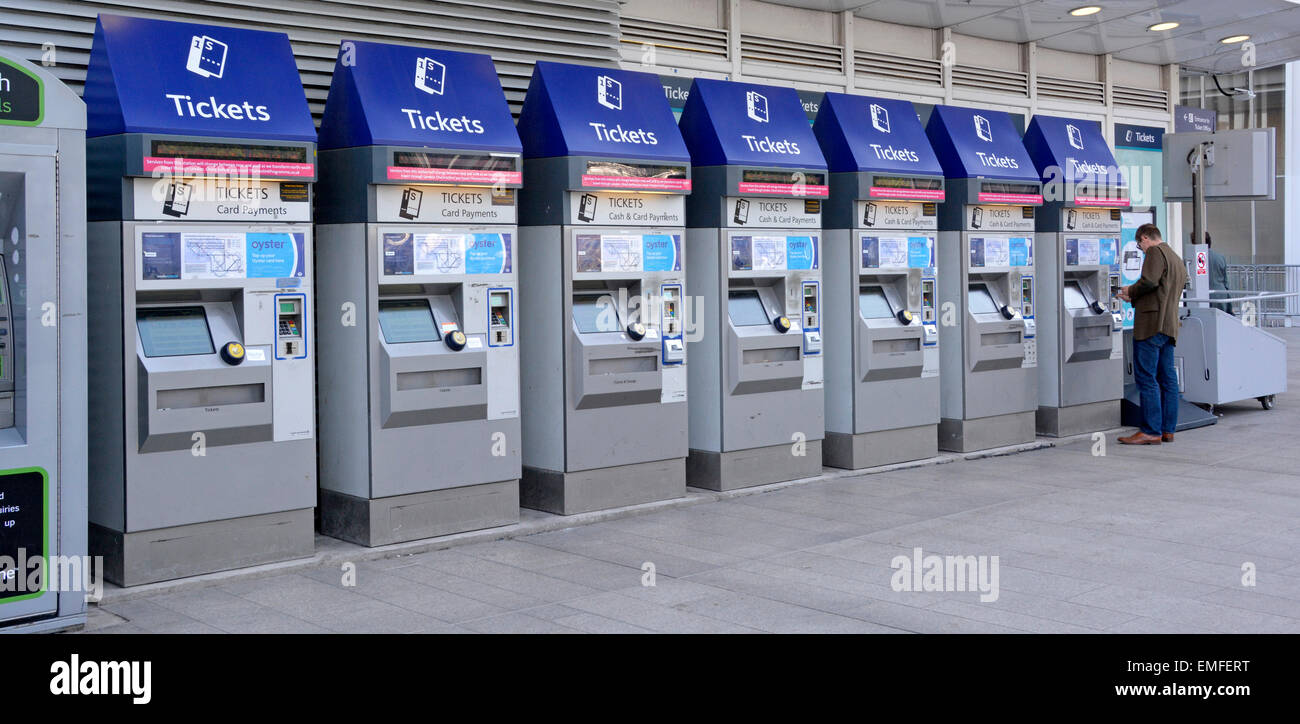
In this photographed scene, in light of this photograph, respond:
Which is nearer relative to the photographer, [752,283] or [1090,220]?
[752,283]

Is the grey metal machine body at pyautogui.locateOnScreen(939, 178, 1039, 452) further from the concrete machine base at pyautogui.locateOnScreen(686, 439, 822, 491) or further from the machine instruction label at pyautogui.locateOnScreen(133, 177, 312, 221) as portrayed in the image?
the machine instruction label at pyautogui.locateOnScreen(133, 177, 312, 221)

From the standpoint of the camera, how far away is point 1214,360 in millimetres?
11000

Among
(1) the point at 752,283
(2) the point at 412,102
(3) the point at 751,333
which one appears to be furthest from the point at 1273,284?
(2) the point at 412,102

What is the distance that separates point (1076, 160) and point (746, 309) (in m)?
3.87

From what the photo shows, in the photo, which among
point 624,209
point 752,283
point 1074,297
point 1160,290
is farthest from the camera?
point 1074,297

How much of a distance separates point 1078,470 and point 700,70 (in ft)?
13.5

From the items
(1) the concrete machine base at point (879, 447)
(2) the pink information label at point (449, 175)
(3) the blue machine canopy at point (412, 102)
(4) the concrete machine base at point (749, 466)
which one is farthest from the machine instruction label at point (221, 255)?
(1) the concrete machine base at point (879, 447)

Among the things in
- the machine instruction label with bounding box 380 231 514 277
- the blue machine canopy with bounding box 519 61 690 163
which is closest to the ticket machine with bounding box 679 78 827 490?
the blue machine canopy with bounding box 519 61 690 163

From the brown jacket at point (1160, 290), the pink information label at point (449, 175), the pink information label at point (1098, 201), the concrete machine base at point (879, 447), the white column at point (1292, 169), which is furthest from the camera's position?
the white column at point (1292, 169)

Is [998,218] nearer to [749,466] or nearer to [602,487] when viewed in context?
[749,466]

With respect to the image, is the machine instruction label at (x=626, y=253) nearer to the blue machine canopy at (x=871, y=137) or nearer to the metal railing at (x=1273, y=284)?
the blue machine canopy at (x=871, y=137)

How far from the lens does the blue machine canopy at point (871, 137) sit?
8414 millimetres

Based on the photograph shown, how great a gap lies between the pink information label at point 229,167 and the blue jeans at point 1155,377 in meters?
6.84

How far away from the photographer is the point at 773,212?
7.88m
